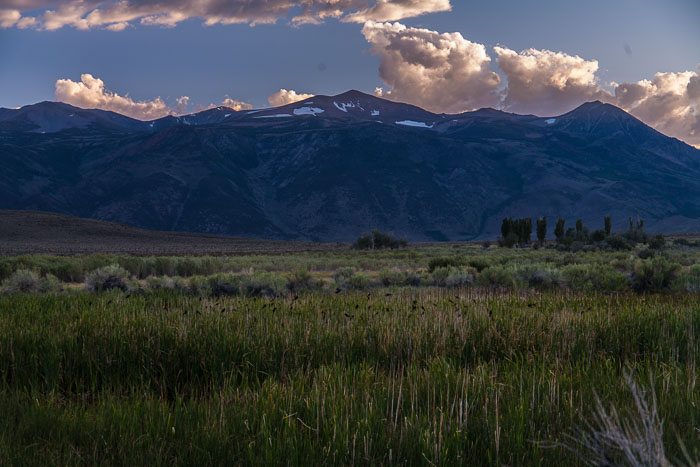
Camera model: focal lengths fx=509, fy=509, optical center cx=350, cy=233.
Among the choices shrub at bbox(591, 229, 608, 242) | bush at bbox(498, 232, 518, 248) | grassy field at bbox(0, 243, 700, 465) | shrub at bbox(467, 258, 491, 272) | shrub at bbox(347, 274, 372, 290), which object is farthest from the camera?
bush at bbox(498, 232, 518, 248)

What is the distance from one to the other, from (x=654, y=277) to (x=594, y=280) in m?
1.85

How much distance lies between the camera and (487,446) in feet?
10.3

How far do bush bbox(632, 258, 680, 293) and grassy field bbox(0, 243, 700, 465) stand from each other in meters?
9.39

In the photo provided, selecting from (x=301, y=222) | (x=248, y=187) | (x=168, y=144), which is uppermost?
(x=168, y=144)

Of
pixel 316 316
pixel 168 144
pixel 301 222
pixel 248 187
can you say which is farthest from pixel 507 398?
pixel 168 144

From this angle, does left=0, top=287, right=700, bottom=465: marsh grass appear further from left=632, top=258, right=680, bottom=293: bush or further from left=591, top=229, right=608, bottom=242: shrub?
left=591, top=229, right=608, bottom=242: shrub

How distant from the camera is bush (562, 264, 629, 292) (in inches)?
643

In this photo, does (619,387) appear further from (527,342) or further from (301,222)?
(301,222)

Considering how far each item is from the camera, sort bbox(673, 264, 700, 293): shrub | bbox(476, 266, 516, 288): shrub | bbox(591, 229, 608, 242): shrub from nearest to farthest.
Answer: bbox(673, 264, 700, 293): shrub < bbox(476, 266, 516, 288): shrub < bbox(591, 229, 608, 242): shrub

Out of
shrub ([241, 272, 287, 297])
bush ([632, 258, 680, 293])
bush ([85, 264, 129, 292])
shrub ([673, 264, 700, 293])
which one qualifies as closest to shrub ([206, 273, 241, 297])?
shrub ([241, 272, 287, 297])

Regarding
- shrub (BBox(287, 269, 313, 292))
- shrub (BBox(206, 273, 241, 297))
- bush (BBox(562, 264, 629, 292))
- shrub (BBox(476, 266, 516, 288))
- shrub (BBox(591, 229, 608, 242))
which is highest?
shrub (BBox(591, 229, 608, 242))

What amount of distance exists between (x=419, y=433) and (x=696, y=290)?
49.6 ft

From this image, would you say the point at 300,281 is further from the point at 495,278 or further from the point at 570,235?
the point at 570,235

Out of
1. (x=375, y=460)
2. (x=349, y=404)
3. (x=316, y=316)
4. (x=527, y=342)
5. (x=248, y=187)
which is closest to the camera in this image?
(x=375, y=460)
